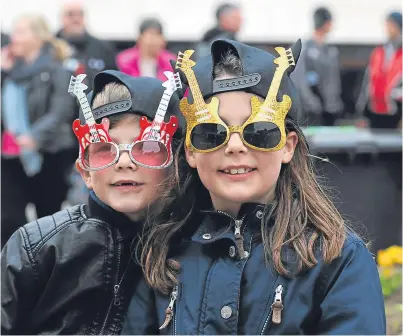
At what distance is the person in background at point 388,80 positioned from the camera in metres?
9.20

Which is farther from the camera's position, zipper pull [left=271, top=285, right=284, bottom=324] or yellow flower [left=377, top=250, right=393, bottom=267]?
yellow flower [left=377, top=250, right=393, bottom=267]

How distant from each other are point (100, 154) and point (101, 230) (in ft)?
0.93

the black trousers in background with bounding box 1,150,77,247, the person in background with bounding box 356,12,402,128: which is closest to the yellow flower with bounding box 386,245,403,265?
the black trousers in background with bounding box 1,150,77,247

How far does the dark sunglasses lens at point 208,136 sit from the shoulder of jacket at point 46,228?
60cm

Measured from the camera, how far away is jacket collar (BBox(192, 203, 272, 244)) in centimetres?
289

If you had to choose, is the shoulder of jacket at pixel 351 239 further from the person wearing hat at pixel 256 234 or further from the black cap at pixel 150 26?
the black cap at pixel 150 26

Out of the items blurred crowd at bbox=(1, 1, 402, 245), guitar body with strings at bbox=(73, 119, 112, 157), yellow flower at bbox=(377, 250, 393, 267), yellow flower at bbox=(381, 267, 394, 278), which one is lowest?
yellow flower at bbox=(381, 267, 394, 278)

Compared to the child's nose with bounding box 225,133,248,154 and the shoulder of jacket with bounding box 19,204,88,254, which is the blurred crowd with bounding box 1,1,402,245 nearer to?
the shoulder of jacket with bounding box 19,204,88,254

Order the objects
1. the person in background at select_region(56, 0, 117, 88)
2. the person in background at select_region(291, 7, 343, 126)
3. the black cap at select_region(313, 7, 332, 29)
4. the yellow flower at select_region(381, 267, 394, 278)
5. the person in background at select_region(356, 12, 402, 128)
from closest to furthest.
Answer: the yellow flower at select_region(381, 267, 394, 278), the person in background at select_region(56, 0, 117, 88), the person in background at select_region(291, 7, 343, 126), the black cap at select_region(313, 7, 332, 29), the person in background at select_region(356, 12, 402, 128)

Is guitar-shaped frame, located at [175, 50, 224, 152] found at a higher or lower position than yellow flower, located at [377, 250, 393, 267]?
higher

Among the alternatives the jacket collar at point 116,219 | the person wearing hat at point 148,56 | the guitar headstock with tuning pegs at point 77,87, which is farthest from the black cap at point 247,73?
the person wearing hat at point 148,56

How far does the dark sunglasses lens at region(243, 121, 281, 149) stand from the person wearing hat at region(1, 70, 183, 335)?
0.39m

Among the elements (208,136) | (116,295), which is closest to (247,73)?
(208,136)

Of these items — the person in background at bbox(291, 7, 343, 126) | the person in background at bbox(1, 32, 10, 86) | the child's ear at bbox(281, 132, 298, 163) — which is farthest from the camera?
the person in background at bbox(291, 7, 343, 126)
